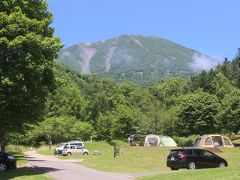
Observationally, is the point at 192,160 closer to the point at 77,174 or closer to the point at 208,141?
the point at 77,174

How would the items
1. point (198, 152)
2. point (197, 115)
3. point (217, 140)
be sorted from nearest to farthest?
point (198, 152), point (217, 140), point (197, 115)

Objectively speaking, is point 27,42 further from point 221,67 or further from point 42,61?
point 221,67

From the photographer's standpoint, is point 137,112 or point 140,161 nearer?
point 140,161

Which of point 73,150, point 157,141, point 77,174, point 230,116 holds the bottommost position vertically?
point 77,174

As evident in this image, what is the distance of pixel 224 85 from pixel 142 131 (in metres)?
30.8

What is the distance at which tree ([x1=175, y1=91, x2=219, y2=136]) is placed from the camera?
255 feet

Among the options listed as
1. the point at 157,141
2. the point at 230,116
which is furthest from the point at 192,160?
the point at 230,116

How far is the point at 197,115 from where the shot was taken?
78.9 m

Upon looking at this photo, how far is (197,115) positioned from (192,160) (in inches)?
1981

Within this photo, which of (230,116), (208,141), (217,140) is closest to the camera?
(208,141)

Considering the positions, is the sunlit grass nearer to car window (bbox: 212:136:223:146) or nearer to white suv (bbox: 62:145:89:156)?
car window (bbox: 212:136:223:146)

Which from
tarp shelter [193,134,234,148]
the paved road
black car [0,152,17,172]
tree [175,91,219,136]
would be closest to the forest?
tree [175,91,219,136]

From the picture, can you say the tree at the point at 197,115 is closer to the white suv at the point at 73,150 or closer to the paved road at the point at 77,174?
the white suv at the point at 73,150

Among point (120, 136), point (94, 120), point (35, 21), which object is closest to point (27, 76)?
point (35, 21)
